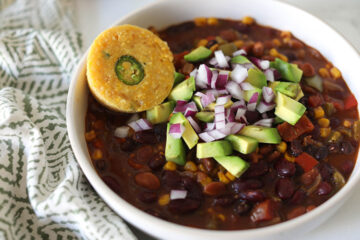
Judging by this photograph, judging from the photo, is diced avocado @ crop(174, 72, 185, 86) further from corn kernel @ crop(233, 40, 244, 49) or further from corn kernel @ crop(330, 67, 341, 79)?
corn kernel @ crop(330, 67, 341, 79)

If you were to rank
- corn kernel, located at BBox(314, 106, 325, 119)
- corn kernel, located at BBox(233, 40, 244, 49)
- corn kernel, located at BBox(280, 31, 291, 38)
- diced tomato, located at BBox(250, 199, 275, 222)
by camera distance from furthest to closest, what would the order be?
corn kernel, located at BBox(280, 31, 291, 38) → corn kernel, located at BBox(233, 40, 244, 49) → corn kernel, located at BBox(314, 106, 325, 119) → diced tomato, located at BBox(250, 199, 275, 222)

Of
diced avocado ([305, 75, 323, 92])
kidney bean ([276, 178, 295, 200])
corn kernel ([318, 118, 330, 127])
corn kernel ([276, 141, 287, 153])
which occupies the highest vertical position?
diced avocado ([305, 75, 323, 92])

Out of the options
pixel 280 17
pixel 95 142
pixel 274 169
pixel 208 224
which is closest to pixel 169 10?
pixel 280 17

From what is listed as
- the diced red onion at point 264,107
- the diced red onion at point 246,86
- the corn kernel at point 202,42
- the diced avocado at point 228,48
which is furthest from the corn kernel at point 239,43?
the diced red onion at point 264,107

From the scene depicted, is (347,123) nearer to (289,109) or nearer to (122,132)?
(289,109)

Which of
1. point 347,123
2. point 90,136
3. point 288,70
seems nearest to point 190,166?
point 90,136

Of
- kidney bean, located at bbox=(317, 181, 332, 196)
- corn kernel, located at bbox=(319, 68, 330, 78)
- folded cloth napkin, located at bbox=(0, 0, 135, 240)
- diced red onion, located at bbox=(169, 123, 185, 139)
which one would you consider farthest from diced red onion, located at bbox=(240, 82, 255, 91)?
folded cloth napkin, located at bbox=(0, 0, 135, 240)

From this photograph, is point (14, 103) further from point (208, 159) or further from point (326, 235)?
point (326, 235)
